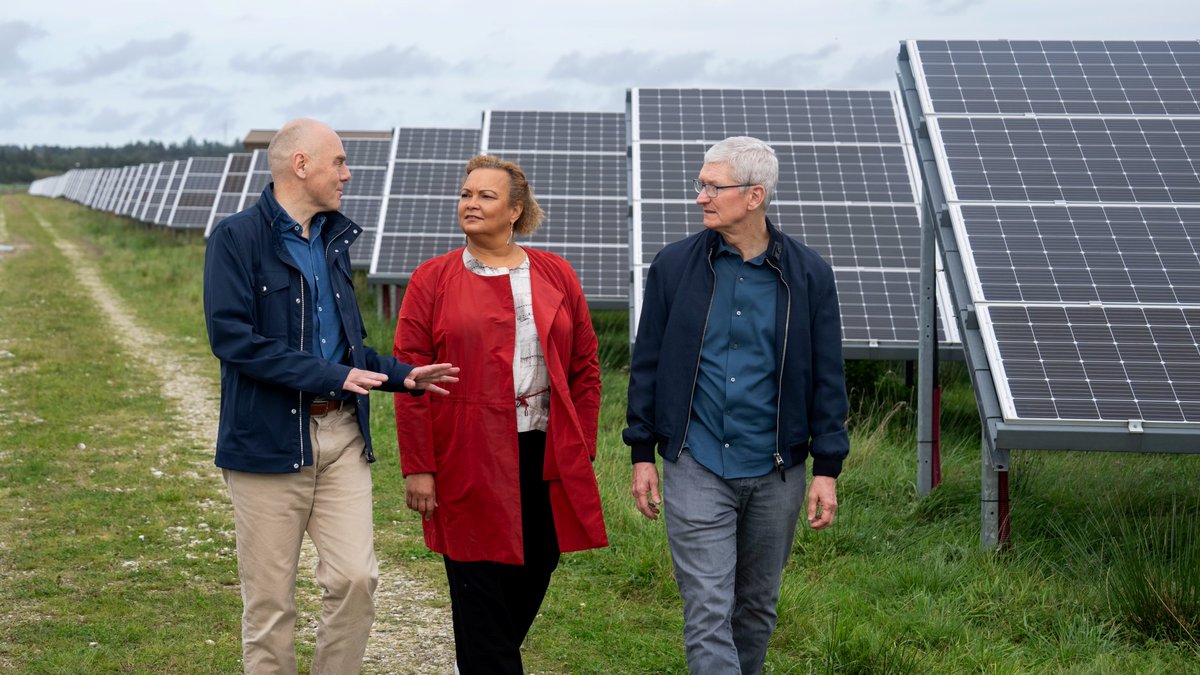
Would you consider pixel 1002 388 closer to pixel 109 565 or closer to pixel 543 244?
pixel 109 565

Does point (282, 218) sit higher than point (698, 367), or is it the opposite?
point (282, 218)

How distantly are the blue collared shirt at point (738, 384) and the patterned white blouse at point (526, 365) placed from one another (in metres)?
0.55

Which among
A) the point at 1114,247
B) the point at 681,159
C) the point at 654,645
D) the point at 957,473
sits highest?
the point at 681,159

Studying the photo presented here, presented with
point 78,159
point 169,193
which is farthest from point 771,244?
point 78,159

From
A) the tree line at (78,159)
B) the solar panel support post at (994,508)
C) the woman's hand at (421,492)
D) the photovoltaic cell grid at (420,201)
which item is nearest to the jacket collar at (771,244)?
the woman's hand at (421,492)

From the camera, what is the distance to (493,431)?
4391 millimetres

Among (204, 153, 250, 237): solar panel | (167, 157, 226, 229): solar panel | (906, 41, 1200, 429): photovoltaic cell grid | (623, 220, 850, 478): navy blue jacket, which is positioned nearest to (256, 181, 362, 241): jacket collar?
(623, 220, 850, 478): navy blue jacket

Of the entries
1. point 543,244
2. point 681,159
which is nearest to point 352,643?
point 681,159

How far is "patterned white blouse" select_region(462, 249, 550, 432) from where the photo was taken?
4453 millimetres

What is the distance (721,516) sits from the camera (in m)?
4.22

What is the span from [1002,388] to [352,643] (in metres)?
3.39

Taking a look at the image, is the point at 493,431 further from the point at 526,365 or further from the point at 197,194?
the point at 197,194

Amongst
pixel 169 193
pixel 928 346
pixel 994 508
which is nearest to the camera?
pixel 994 508

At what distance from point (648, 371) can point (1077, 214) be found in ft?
13.0
